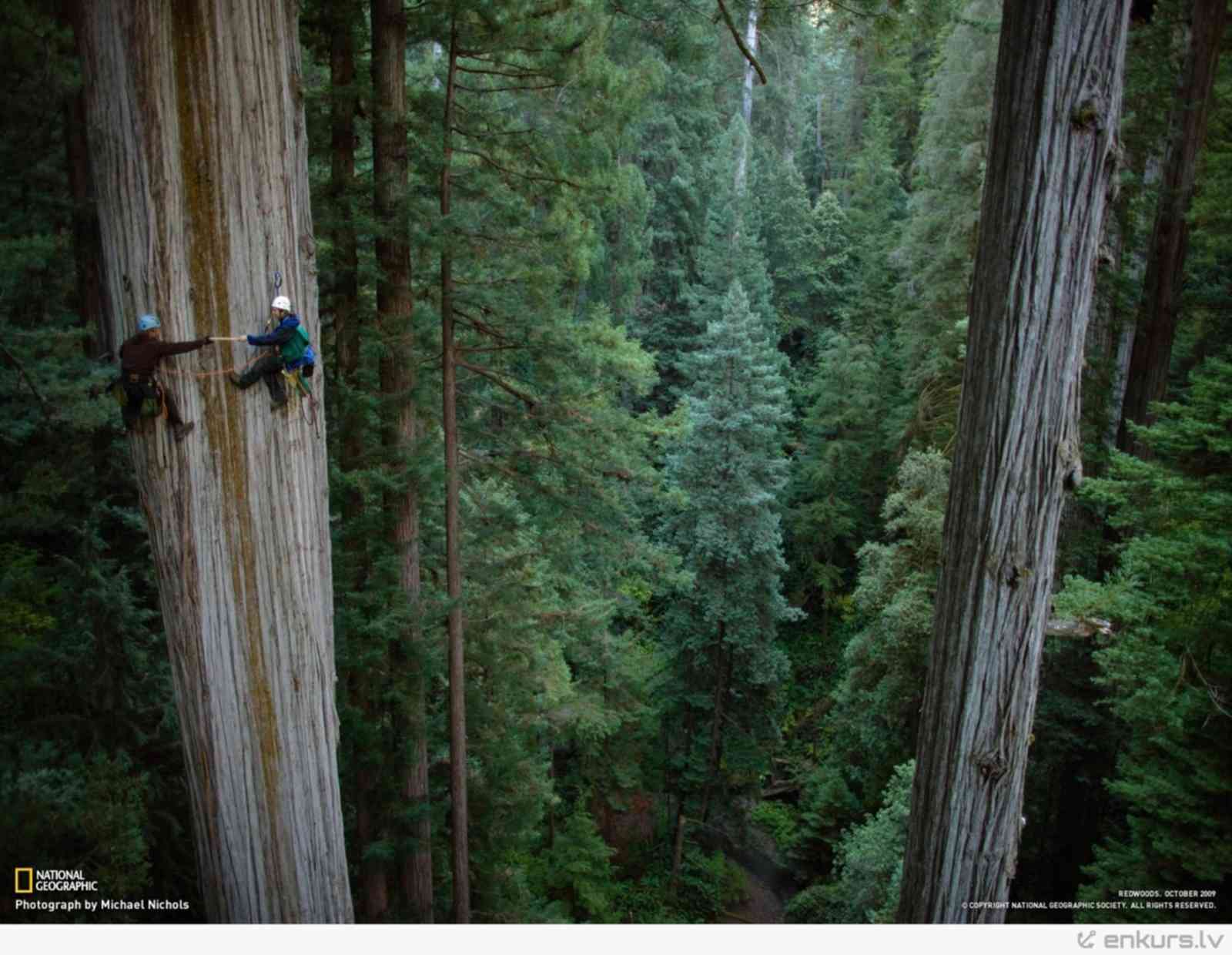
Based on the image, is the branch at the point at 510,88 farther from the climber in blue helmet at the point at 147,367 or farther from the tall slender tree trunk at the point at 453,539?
the climber in blue helmet at the point at 147,367

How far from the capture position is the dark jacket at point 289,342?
10.1ft

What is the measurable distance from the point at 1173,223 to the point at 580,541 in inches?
317

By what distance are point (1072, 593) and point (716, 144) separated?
77.0ft

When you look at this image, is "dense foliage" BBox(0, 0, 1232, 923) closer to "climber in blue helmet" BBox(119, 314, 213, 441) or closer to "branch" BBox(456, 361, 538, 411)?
"branch" BBox(456, 361, 538, 411)

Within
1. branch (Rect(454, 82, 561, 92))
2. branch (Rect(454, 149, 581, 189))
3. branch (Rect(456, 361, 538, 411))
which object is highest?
branch (Rect(454, 82, 561, 92))

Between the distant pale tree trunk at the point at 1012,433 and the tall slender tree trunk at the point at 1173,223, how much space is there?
7871mm

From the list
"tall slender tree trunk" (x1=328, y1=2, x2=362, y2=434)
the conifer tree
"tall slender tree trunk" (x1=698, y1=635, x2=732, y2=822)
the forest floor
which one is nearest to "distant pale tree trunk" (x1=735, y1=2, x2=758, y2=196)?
the conifer tree

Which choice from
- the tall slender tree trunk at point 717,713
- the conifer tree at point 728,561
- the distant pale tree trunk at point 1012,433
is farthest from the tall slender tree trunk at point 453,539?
the tall slender tree trunk at point 717,713

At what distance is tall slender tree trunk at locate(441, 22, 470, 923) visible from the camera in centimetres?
681

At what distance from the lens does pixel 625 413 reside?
28.2 ft

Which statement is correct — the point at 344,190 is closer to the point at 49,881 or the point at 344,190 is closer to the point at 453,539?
the point at 453,539

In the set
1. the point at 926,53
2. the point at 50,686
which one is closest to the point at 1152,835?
the point at 50,686

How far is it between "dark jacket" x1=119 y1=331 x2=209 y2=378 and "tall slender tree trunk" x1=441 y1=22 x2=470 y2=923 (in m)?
3.62
